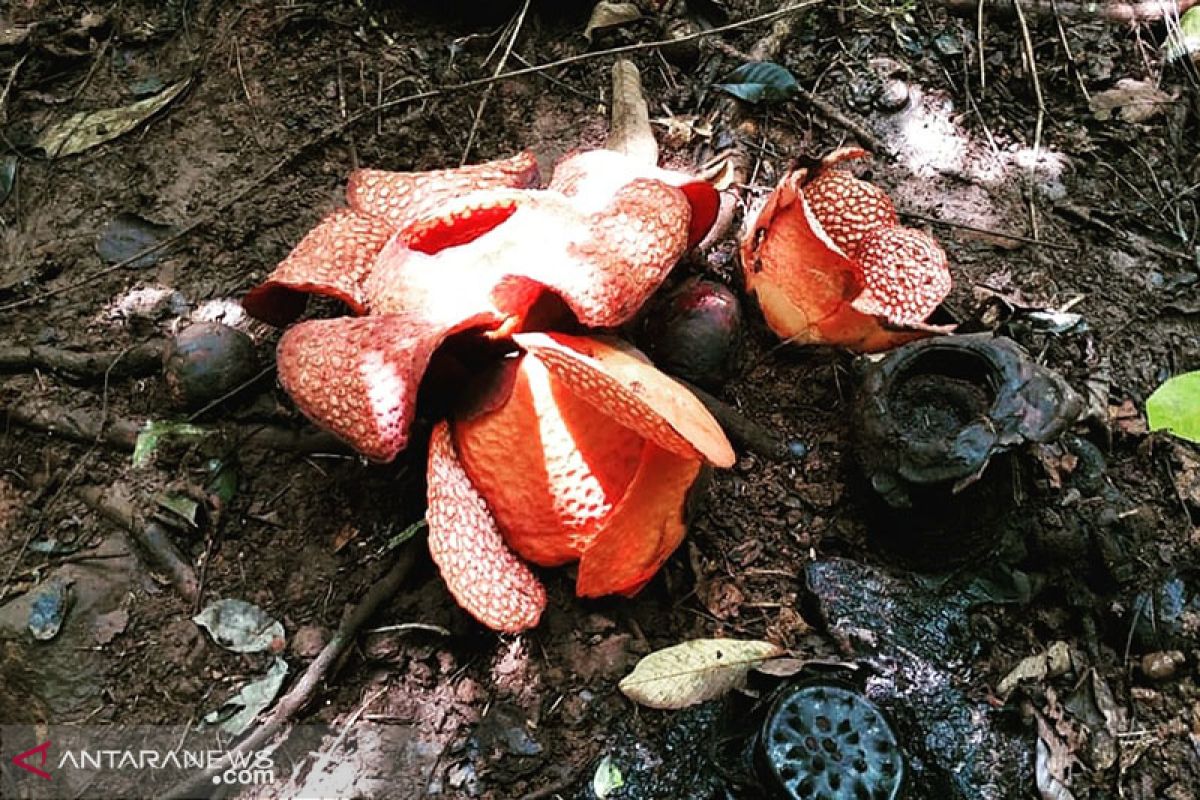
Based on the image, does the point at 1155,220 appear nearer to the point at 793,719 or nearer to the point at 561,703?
the point at 793,719

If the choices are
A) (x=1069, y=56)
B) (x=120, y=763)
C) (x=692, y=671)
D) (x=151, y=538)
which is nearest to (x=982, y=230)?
(x=1069, y=56)

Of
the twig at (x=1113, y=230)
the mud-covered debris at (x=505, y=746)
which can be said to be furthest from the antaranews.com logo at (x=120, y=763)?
the twig at (x=1113, y=230)

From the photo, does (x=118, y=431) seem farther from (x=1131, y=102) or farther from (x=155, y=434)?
(x=1131, y=102)

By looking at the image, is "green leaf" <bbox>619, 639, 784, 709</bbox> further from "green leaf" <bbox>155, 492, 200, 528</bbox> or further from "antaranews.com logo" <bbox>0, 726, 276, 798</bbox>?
"green leaf" <bbox>155, 492, 200, 528</bbox>

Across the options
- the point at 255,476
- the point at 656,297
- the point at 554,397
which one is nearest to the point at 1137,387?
the point at 656,297

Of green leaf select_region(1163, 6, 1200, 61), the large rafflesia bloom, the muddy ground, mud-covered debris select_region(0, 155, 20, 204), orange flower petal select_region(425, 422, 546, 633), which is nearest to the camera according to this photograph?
the large rafflesia bloom

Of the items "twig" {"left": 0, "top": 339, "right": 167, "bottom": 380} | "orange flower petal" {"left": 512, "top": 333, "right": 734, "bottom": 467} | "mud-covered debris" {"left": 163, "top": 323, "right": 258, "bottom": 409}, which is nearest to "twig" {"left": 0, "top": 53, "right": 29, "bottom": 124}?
"twig" {"left": 0, "top": 339, "right": 167, "bottom": 380}
